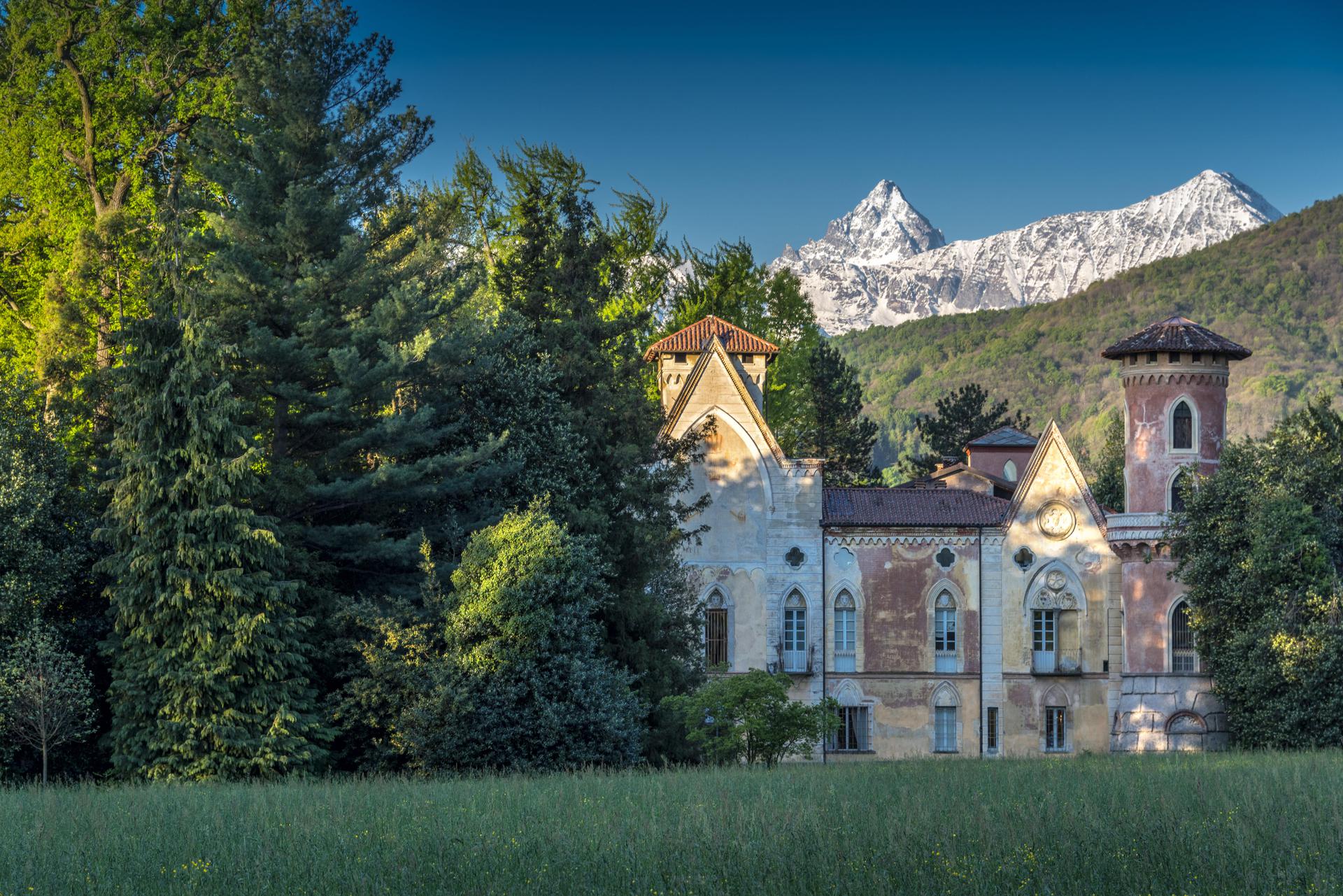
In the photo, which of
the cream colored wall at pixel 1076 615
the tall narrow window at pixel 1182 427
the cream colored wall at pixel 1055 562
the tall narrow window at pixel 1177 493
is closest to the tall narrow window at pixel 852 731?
the cream colored wall at pixel 1076 615

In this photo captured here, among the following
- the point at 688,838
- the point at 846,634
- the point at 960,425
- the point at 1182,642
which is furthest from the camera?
the point at 960,425

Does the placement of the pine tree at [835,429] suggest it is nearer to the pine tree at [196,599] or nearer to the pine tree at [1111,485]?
the pine tree at [1111,485]

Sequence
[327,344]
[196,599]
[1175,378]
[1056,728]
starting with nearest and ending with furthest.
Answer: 1. [196,599]
2. [327,344]
3. [1175,378]
4. [1056,728]

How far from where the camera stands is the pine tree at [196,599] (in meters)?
31.0

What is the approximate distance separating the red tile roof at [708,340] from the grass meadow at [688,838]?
109ft

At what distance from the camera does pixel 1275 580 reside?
4375cm

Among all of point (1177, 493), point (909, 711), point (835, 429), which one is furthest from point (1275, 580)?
point (835, 429)

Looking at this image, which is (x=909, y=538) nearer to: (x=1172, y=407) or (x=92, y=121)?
(x=1172, y=407)

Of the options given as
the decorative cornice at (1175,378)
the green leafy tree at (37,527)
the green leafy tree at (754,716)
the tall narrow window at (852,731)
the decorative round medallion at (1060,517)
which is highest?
the decorative cornice at (1175,378)

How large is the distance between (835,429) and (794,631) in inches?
893

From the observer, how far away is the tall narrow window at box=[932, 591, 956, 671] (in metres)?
52.0

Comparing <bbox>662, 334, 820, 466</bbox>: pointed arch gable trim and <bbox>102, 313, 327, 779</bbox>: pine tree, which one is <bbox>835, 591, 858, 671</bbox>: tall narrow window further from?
<bbox>102, 313, 327, 779</bbox>: pine tree

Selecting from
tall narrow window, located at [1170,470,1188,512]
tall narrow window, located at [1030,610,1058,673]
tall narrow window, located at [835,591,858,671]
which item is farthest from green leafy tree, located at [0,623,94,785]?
tall narrow window, located at [1170,470,1188,512]

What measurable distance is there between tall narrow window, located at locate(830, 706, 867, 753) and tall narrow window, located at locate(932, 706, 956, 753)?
233 cm
